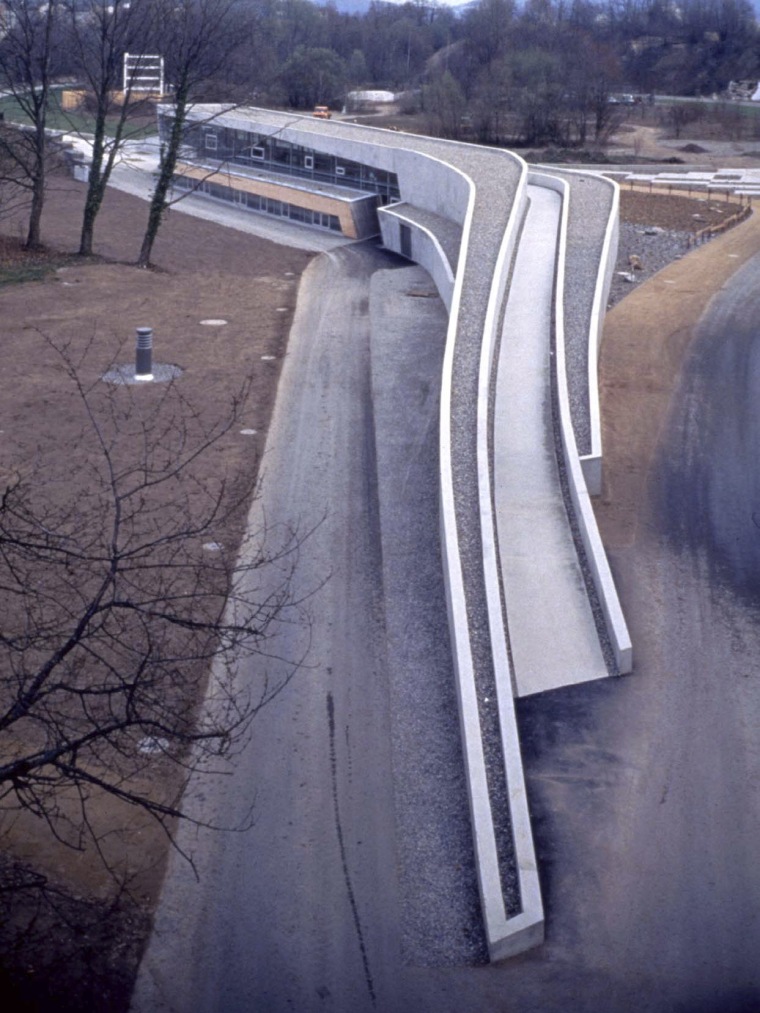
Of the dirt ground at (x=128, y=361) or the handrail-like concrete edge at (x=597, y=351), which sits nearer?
the dirt ground at (x=128, y=361)

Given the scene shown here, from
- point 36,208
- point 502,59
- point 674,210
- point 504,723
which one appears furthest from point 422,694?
point 502,59

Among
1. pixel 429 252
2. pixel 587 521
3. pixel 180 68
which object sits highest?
pixel 180 68

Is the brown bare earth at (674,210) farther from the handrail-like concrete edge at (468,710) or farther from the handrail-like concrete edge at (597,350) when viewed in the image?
the handrail-like concrete edge at (468,710)

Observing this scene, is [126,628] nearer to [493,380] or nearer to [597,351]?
[493,380]

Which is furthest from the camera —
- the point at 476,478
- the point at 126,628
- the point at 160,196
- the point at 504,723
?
the point at 160,196

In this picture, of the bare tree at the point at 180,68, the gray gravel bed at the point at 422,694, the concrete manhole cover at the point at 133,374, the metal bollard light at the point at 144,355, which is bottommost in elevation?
the gray gravel bed at the point at 422,694

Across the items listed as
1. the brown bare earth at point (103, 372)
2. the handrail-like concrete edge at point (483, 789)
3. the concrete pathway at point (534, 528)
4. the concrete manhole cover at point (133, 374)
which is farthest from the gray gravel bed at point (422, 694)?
the concrete manhole cover at point (133, 374)

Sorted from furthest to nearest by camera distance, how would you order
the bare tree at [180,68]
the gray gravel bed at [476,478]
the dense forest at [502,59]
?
the dense forest at [502,59] < the bare tree at [180,68] < the gray gravel bed at [476,478]
